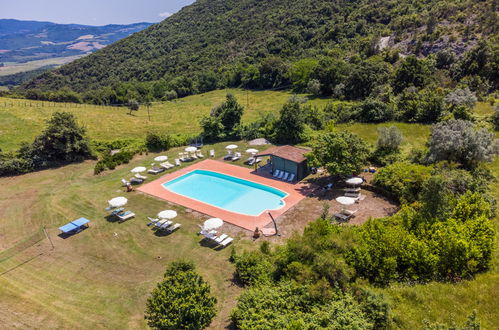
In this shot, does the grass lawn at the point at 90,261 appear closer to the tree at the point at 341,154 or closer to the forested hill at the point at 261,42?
the tree at the point at 341,154

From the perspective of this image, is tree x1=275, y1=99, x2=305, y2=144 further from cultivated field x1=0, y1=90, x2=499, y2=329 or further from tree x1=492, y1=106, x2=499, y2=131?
tree x1=492, y1=106, x2=499, y2=131

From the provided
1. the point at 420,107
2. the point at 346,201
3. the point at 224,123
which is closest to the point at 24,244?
the point at 346,201

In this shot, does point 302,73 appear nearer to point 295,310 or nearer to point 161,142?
point 161,142

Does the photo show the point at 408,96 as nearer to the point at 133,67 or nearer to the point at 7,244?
the point at 7,244

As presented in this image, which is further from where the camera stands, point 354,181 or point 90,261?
point 354,181

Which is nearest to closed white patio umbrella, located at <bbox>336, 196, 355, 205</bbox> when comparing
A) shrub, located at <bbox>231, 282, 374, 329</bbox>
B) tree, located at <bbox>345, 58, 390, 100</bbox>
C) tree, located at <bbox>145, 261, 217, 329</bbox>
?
shrub, located at <bbox>231, 282, 374, 329</bbox>

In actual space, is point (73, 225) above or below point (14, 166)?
below
